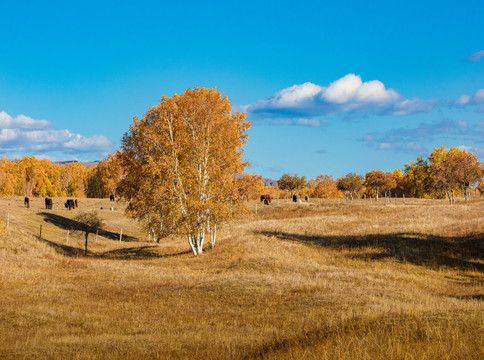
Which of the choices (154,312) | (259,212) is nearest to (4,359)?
(154,312)

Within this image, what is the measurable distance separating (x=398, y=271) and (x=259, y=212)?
50332 millimetres

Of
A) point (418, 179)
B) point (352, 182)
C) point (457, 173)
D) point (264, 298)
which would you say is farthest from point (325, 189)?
point (264, 298)

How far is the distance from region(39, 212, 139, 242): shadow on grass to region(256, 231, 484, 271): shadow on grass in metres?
30.7

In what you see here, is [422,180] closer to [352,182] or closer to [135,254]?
[352,182]

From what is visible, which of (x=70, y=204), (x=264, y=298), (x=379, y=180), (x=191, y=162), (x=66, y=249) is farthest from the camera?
(x=379, y=180)

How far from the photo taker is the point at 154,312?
17.4 meters

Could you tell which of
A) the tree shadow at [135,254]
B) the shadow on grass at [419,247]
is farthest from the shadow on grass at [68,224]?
the shadow on grass at [419,247]

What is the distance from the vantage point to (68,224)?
225ft

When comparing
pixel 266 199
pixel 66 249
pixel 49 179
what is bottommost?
pixel 66 249

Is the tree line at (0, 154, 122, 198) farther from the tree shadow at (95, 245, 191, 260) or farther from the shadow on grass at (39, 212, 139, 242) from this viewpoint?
the tree shadow at (95, 245, 191, 260)

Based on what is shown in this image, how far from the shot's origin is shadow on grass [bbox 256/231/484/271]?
3421cm

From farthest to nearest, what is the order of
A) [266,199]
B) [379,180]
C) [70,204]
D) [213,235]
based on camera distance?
[379,180] < [266,199] < [70,204] < [213,235]

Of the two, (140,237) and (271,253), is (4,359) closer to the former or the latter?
(271,253)

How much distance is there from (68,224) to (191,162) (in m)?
37.6
